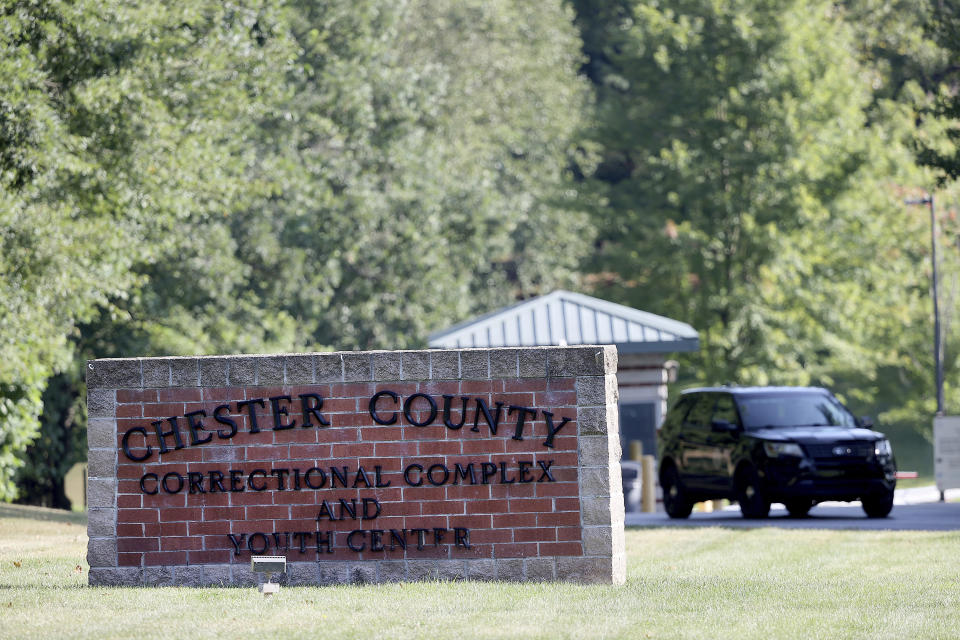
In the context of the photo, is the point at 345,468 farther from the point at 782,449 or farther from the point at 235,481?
the point at 782,449

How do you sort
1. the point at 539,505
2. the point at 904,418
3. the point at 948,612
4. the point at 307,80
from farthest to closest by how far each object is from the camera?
the point at 904,418 < the point at 307,80 < the point at 539,505 < the point at 948,612

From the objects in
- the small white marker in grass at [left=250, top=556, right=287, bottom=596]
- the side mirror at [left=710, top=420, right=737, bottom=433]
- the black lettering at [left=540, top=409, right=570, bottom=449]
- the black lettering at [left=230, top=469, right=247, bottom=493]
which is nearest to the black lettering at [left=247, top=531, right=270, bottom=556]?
the black lettering at [left=230, top=469, right=247, bottom=493]

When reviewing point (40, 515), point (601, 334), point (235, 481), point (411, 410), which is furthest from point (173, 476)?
point (601, 334)

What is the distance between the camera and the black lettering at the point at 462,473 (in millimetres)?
12789

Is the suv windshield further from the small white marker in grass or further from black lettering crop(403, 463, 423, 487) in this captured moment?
the small white marker in grass

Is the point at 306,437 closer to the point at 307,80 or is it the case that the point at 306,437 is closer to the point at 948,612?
the point at 948,612

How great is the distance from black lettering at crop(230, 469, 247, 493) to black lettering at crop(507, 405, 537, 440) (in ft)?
6.90

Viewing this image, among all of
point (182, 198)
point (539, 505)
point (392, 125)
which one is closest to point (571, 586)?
point (539, 505)

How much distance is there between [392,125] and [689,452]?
64.2 feet

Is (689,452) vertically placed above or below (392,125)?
below

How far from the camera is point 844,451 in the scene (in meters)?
21.5

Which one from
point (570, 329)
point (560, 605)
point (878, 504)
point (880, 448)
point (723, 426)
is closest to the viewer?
point (560, 605)

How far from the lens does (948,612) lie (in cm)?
1081

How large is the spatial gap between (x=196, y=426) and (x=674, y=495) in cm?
1202
